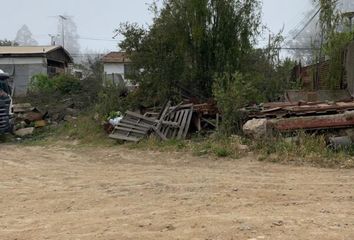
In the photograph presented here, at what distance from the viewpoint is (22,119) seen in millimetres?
20328

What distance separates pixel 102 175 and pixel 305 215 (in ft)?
16.6

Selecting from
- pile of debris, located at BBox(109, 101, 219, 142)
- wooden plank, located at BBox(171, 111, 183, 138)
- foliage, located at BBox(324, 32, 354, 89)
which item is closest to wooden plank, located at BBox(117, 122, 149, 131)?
pile of debris, located at BBox(109, 101, 219, 142)

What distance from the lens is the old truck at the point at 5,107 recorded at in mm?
17516

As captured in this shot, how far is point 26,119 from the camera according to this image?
20250 millimetres

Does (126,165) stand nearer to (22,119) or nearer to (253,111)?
(253,111)

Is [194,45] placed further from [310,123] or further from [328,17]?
[310,123]

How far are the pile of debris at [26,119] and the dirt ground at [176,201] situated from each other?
755 centimetres

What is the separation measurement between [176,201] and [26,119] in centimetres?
1452

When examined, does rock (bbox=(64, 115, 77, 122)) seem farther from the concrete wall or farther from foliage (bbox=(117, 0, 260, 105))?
the concrete wall

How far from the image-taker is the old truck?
17.5 m

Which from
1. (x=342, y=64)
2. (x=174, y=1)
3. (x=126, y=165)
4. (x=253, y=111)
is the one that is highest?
(x=174, y=1)

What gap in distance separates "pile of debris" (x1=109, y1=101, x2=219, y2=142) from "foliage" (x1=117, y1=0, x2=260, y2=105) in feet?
5.21

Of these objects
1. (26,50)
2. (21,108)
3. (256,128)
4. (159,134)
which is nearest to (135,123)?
(159,134)

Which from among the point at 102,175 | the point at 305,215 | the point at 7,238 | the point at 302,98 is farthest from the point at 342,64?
the point at 7,238
